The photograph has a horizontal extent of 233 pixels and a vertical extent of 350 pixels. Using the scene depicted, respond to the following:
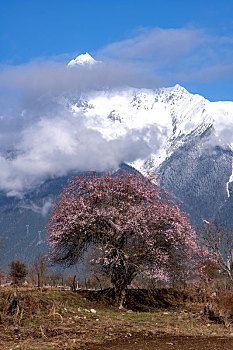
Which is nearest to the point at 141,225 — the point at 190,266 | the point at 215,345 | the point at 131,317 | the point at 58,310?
the point at 190,266

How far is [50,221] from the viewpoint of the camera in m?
37.2

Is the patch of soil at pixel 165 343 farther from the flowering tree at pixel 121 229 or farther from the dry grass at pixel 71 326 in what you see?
the flowering tree at pixel 121 229

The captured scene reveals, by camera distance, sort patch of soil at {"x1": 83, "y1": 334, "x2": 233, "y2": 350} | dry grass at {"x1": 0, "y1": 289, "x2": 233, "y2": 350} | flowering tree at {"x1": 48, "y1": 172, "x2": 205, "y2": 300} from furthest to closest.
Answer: flowering tree at {"x1": 48, "y1": 172, "x2": 205, "y2": 300} < dry grass at {"x1": 0, "y1": 289, "x2": 233, "y2": 350} < patch of soil at {"x1": 83, "y1": 334, "x2": 233, "y2": 350}

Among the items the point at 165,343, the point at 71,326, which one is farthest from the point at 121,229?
the point at 165,343

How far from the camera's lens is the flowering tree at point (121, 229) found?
35.2 meters

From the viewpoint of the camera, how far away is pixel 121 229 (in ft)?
115

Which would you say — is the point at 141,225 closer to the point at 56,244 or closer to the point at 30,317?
the point at 56,244

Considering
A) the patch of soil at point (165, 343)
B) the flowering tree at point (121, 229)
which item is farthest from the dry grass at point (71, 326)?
the flowering tree at point (121, 229)

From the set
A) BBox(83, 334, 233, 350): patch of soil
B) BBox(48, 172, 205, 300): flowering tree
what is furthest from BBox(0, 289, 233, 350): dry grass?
BBox(48, 172, 205, 300): flowering tree

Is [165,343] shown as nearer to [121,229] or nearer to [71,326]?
[71,326]

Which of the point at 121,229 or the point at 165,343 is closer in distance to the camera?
the point at 165,343

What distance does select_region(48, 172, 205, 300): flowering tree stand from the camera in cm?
3519

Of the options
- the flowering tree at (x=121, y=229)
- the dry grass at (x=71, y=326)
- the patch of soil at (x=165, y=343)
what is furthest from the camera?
the flowering tree at (x=121, y=229)

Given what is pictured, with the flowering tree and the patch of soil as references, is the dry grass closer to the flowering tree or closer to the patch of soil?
the patch of soil
